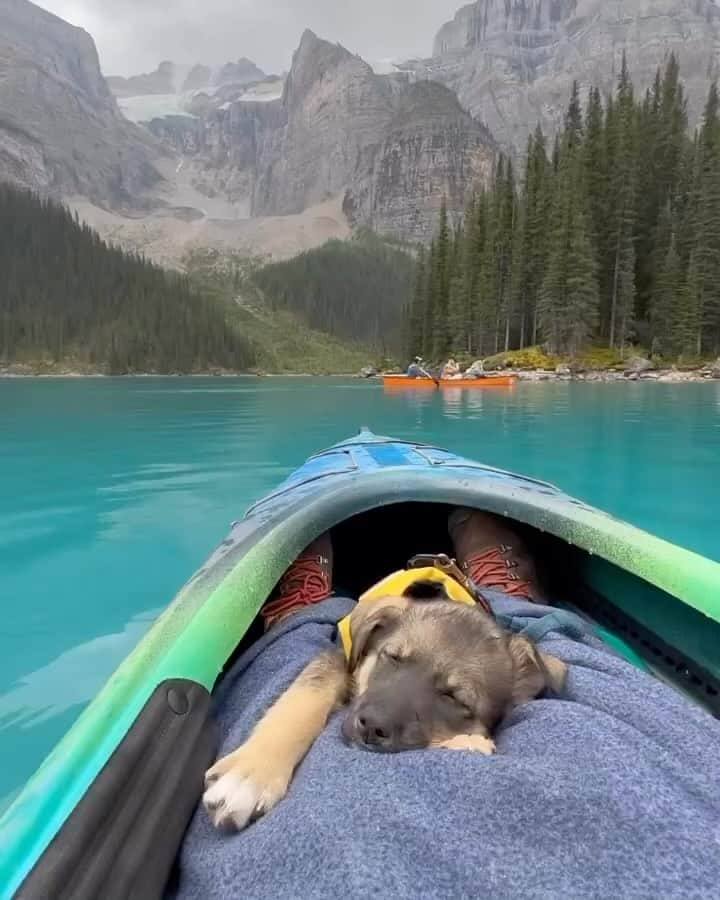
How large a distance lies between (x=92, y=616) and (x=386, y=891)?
21.9 feet

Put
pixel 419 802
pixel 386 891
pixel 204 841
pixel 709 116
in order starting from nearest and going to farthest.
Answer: pixel 386 891 < pixel 419 802 < pixel 204 841 < pixel 709 116

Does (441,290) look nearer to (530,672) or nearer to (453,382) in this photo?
(453,382)

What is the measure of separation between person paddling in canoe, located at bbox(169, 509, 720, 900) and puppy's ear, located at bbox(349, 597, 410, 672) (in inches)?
0.6

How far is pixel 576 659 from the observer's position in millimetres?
3145

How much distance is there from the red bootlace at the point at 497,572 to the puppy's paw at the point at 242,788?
3176 mm

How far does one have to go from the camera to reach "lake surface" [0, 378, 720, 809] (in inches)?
253

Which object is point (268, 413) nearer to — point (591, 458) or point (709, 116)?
point (591, 458)

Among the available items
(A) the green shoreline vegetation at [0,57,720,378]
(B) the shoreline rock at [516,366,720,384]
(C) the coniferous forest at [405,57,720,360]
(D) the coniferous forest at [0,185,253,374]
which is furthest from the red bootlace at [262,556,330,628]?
(D) the coniferous forest at [0,185,253,374]

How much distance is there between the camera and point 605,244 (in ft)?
214

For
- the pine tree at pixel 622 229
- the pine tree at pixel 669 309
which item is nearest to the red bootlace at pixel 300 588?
the pine tree at pixel 669 309

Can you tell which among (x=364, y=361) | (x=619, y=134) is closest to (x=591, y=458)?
(x=619, y=134)

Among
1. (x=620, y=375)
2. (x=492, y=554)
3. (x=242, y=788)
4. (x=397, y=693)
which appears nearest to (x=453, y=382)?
(x=620, y=375)

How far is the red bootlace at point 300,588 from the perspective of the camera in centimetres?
461

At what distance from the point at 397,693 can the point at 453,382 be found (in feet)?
145
